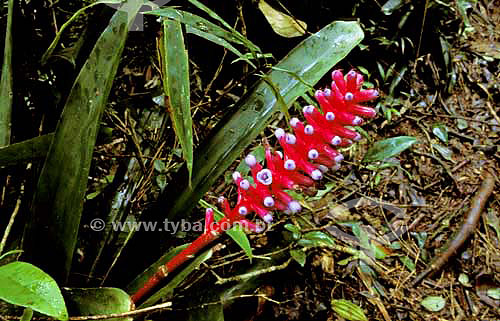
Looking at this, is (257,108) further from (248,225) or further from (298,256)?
(298,256)

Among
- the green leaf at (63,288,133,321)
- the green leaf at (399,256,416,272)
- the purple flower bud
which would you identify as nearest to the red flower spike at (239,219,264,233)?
the purple flower bud

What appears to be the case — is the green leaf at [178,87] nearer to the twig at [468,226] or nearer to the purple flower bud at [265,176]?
the purple flower bud at [265,176]

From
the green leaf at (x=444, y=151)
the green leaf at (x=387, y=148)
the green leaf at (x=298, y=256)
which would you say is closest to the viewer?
the green leaf at (x=298, y=256)

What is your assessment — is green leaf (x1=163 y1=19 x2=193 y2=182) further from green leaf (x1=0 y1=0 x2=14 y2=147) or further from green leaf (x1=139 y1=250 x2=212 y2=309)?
green leaf (x1=0 y1=0 x2=14 y2=147)

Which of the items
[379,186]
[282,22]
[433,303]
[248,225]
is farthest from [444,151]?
[248,225]

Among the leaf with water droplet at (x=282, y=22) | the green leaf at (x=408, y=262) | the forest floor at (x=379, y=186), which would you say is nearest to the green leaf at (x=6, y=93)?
the forest floor at (x=379, y=186)

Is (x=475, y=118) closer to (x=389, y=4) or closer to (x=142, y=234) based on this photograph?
(x=389, y=4)
